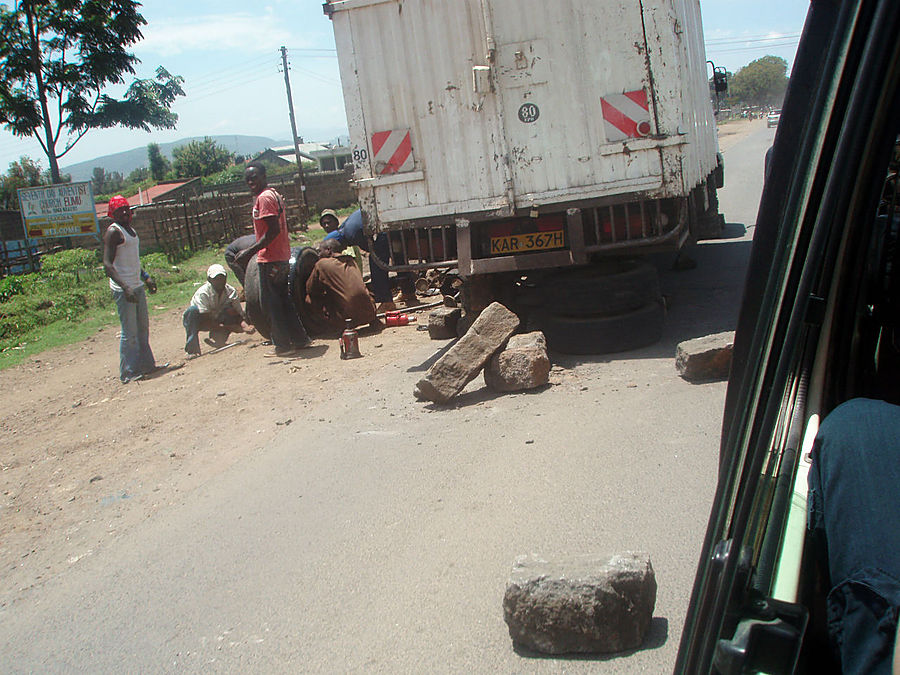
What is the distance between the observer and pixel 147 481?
527 cm

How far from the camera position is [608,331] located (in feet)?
21.2

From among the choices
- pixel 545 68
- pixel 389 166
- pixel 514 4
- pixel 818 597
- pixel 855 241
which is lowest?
pixel 818 597

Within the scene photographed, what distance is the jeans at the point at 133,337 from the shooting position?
27.8 ft

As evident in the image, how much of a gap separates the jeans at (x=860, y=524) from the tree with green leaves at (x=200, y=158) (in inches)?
2657

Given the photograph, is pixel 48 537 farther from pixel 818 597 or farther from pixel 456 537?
pixel 818 597

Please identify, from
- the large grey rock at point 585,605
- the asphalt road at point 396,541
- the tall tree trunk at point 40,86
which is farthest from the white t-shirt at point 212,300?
the tall tree trunk at point 40,86

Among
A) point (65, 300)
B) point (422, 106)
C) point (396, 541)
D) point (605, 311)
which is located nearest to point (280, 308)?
point (422, 106)

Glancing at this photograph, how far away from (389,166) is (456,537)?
4.16m

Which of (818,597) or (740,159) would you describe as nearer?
(818,597)

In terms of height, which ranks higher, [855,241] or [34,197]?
[34,197]

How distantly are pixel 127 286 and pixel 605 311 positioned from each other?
5087mm

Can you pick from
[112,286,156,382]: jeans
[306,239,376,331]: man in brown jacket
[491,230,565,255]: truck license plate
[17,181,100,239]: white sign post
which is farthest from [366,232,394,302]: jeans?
[17,181,100,239]: white sign post

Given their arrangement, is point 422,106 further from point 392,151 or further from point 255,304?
point 255,304

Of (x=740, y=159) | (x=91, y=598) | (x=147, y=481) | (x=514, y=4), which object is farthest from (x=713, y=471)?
(x=740, y=159)
